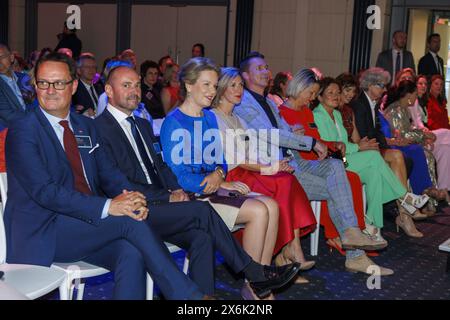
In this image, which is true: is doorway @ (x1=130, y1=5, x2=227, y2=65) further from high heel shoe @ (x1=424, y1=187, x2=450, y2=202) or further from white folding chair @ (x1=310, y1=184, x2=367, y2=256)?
white folding chair @ (x1=310, y1=184, x2=367, y2=256)

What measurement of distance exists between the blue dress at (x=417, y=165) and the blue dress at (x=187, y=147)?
2.73 m

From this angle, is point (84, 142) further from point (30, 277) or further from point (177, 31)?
point (177, 31)

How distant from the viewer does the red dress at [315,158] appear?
14.9 ft

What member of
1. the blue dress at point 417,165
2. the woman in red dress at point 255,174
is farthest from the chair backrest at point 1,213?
the blue dress at point 417,165

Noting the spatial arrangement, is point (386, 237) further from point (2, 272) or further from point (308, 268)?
point (2, 272)

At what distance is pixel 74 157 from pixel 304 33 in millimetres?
7547

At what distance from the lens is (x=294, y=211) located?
396 centimetres

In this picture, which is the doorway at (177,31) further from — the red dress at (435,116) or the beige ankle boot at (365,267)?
the beige ankle boot at (365,267)

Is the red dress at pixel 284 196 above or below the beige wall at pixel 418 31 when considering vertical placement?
below

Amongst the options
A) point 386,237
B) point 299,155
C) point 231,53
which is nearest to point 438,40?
point 231,53

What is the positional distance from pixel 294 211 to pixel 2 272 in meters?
1.95

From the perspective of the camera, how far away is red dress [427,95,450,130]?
23.3 ft

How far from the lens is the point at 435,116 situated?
7160 mm

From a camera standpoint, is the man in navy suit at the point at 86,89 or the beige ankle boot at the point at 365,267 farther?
the man in navy suit at the point at 86,89
